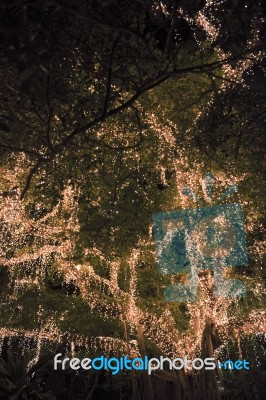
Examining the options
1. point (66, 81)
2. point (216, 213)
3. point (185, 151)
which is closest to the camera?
point (66, 81)

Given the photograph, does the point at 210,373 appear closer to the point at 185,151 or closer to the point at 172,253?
the point at 172,253

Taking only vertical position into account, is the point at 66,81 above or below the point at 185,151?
below

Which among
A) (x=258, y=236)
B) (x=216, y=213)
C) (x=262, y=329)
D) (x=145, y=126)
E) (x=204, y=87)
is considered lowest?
(x=262, y=329)

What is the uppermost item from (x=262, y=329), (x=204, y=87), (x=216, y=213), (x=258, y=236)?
(x=204, y=87)

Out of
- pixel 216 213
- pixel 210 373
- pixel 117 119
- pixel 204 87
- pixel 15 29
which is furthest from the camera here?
pixel 210 373

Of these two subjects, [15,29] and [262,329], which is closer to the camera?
[15,29]

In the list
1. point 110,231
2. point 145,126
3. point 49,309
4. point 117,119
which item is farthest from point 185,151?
point 49,309

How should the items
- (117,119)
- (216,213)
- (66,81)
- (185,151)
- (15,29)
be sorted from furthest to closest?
(216,213) → (185,151) → (117,119) → (66,81) → (15,29)

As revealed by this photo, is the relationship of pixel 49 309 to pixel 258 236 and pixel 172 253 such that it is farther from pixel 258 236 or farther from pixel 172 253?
pixel 258 236

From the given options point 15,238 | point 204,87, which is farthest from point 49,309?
→ point 204,87
